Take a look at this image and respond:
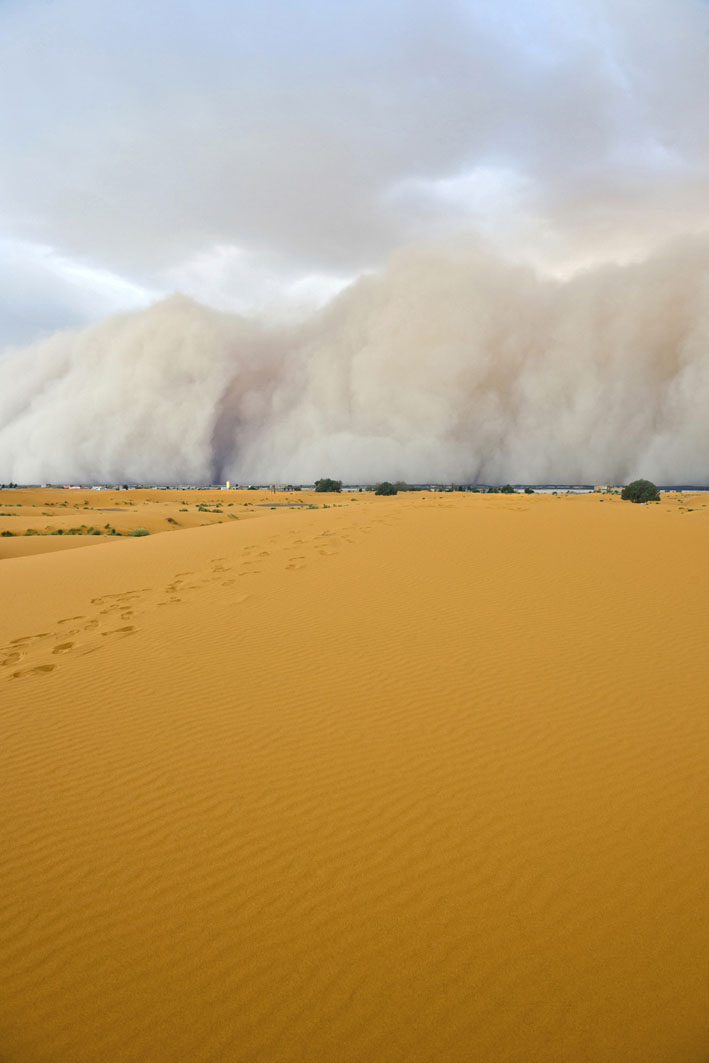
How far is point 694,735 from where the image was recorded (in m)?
A: 4.77

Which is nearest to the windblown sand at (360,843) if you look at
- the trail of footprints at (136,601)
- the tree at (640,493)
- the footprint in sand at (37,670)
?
the footprint in sand at (37,670)

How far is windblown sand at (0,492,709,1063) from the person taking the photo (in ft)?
7.96

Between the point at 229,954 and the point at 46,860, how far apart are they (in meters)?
1.50

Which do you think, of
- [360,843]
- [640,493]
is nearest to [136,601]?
[360,843]

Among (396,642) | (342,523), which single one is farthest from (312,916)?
(342,523)

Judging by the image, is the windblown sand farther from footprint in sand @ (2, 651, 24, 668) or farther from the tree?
the tree

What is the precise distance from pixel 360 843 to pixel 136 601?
27.1 feet

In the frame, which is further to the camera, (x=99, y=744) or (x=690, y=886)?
(x=99, y=744)

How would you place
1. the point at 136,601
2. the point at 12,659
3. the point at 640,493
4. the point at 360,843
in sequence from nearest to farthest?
the point at 360,843 → the point at 12,659 → the point at 136,601 → the point at 640,493

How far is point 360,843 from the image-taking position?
3486 millimetres

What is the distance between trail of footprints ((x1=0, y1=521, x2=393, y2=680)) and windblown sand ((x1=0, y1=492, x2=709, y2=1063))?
16 cm

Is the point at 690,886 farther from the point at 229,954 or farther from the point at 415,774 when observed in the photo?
the point at 229,954

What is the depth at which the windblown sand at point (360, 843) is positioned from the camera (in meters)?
2.43

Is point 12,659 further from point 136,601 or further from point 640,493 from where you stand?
point 640,493
